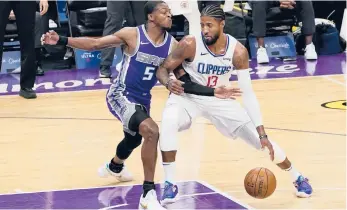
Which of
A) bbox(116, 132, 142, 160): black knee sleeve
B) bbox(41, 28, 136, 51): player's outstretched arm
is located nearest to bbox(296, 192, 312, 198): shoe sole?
bbox(116, 132, 142, 160): black knee sleeve

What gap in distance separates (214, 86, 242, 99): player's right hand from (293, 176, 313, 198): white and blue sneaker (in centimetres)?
96

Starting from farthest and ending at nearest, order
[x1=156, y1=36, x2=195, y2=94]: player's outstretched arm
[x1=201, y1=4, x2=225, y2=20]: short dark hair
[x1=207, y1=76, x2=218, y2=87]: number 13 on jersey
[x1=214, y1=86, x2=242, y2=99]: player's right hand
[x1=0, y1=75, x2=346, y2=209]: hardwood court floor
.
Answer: [x1=0, y1=75, x2=346, y2=209]: hardwood court floor
[x1=207, y1=76, x2=218, y2=87]: number 13 on jersey
[x1=156, y1=36, x2=195, y2=94]: player's outstretched arm
[x1=201, y1=4, x2=225, y2=20]: short dark hair
[x1=214, y1=86, x2=242, y2=99]: player's right hand

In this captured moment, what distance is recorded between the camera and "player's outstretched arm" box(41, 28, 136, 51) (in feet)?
24.4

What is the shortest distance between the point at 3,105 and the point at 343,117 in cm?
414

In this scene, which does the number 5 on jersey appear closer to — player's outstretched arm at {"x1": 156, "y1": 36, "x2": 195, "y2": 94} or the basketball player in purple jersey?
the basketball player in purple jersey

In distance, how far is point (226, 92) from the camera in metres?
7.02

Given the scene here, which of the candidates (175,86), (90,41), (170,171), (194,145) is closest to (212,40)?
(175,86)

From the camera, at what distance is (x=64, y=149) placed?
9078 mm

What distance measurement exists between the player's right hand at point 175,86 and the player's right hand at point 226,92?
33 cm

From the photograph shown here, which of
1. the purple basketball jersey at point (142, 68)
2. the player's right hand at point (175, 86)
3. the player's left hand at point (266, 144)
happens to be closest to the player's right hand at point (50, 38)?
the purple basketball jersey at point (142, 68)

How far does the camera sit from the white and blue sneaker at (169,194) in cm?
712

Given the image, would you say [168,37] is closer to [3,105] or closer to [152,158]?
[152,158]

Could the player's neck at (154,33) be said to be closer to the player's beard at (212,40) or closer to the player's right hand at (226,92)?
the player's beard at (212,40)

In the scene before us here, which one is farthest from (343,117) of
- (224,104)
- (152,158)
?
(152,158)
